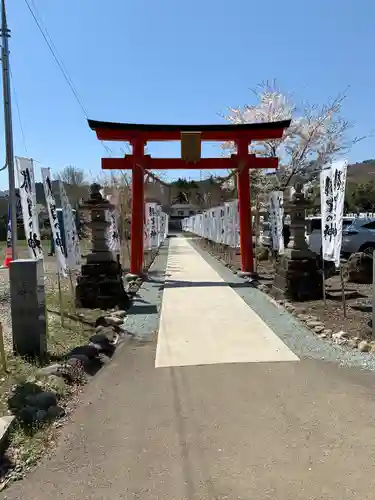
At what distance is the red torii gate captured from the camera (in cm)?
1343

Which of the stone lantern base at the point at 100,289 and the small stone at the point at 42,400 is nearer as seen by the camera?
the small stone at the point at 42,400

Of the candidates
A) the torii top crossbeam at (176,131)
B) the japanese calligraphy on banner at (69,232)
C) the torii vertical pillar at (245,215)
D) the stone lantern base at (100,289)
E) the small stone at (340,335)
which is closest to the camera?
the small stone at (340,335)

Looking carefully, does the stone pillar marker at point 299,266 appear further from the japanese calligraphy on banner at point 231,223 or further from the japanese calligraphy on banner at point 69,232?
the japanese calligraphy on banner at point 231,223

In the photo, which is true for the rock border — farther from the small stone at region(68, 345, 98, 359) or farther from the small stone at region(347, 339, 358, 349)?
the small stone at region(68, 345, 98, 359)

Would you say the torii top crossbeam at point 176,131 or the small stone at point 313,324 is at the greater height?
the torii top crossbeam at point 176,131

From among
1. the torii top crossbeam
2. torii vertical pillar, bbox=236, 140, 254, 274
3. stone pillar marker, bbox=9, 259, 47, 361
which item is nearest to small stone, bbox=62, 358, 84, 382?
stone pillar marker, bbox=9, 259, 47, 361

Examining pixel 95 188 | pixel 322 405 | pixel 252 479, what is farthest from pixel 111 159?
pixel 252 479

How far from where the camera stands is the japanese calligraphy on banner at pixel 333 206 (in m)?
7.99

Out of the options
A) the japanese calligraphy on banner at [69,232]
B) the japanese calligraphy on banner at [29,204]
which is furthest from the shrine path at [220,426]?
the japanese calligraphy on banner at [29,204]

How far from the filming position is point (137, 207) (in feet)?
47.1

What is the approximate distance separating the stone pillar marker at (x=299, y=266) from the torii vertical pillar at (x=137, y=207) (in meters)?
5.26

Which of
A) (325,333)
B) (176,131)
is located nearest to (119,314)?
(325,333)

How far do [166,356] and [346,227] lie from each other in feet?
45.6

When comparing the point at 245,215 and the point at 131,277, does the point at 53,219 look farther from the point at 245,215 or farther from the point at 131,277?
the point at 245,215
